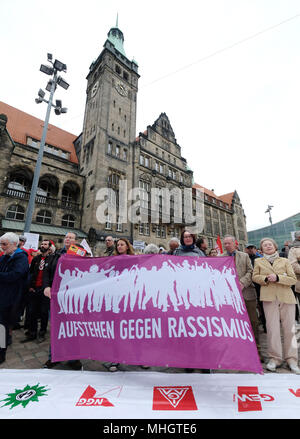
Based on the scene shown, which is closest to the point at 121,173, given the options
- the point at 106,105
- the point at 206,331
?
the point at 106,105

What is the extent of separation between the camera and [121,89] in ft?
80.6

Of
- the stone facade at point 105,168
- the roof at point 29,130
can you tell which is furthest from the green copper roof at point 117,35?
the roof at point 29,130

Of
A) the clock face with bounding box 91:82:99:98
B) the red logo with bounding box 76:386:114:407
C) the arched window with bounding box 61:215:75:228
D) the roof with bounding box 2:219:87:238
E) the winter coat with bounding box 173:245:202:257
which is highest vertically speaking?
the clock face with bounding box 91:82:99:98

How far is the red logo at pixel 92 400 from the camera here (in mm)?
1822

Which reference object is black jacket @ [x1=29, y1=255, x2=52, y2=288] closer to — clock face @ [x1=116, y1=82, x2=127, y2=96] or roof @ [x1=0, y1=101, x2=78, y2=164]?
roof @ [x1=0, y1=101, x2=78, y2=164]

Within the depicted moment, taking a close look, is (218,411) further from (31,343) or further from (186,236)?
(31,343)

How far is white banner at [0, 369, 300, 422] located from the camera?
168 centimetres

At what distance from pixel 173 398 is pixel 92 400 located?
80 cm

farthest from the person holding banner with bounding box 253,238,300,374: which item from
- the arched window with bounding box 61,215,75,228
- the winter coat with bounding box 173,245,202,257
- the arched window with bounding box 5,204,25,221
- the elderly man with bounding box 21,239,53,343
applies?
the arched window with bounding box 61,215,75,228

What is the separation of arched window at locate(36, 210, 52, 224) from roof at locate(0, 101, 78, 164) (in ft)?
24.8

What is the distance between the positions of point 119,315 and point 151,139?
2803 cm

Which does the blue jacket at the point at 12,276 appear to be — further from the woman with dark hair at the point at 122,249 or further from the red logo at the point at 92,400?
the red logo at the point at 92,400

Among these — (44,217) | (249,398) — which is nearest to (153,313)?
(249,398)

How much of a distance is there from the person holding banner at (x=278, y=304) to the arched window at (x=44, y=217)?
1887cm
